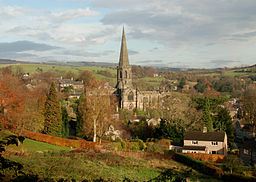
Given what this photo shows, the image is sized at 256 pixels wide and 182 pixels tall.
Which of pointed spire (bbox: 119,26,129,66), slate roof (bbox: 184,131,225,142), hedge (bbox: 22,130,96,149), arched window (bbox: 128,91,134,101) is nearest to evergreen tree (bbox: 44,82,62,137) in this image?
hedge (bbox: 22,130,96,149)

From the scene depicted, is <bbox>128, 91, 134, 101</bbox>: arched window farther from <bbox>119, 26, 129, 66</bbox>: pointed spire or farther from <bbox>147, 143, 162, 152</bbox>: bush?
<bbox>147, 143, 162, 152</bbox>: bush

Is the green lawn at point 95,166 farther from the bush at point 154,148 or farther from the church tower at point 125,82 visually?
the church tower at point 125,82

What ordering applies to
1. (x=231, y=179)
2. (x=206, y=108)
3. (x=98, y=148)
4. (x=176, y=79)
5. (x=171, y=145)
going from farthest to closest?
(x=176, y=79)
(x=206, y=108)
(x=171, y=145)
(x=98, y=148)
(x=231, y=179)

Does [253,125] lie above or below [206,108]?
below

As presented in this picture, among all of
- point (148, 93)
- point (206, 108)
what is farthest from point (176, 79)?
point (206, 108)

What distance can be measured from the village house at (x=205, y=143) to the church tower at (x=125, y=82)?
137 ft

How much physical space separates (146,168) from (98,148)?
718 cm

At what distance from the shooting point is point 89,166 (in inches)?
744

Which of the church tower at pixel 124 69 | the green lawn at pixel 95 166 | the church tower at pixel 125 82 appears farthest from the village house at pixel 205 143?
the church tower at pixel 124 69

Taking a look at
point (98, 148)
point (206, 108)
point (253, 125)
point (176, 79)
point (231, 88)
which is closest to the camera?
point (98, 148)

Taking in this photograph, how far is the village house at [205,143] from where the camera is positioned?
3089 cm

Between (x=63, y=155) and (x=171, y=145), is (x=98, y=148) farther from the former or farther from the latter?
(x=171, y=145)

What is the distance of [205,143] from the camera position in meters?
31.7

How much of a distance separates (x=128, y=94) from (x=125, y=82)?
511 centimetres
